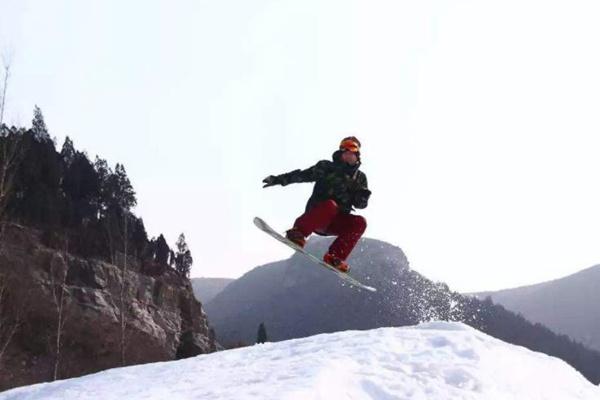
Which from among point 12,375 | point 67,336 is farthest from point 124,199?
point 12,375

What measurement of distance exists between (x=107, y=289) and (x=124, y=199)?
22.9m

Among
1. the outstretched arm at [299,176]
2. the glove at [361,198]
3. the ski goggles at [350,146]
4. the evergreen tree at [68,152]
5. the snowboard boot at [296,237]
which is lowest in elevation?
the snowboard boot at [296,237]

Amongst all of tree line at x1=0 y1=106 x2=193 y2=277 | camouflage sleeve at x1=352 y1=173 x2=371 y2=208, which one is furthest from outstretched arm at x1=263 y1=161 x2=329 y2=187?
tree line at x1=0 y1=106 x2=193 y2=277

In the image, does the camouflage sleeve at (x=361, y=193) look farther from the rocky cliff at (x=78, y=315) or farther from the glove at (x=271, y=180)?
the rocky cliff at (x=78, y=315)

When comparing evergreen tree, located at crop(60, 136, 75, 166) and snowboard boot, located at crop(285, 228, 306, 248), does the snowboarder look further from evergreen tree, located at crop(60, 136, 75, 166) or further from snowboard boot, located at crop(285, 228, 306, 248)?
evergreen tree, located at crop(60, 136, 75, 166)

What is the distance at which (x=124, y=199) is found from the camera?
245 ft

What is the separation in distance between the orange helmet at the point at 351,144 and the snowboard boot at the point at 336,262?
1.70 meters

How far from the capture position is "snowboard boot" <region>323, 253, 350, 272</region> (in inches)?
345

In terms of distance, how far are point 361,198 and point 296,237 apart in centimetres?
109

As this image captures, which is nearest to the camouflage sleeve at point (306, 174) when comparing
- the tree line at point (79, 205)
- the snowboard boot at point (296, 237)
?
the snowboard boot at point (296, 237)

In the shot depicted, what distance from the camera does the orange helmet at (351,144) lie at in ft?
26.8

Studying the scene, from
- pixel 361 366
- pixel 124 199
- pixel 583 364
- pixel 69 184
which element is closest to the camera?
pixel 361 366

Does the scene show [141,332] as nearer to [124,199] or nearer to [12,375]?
[12,375]

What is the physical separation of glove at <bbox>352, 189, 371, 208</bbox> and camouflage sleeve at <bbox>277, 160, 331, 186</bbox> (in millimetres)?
590
